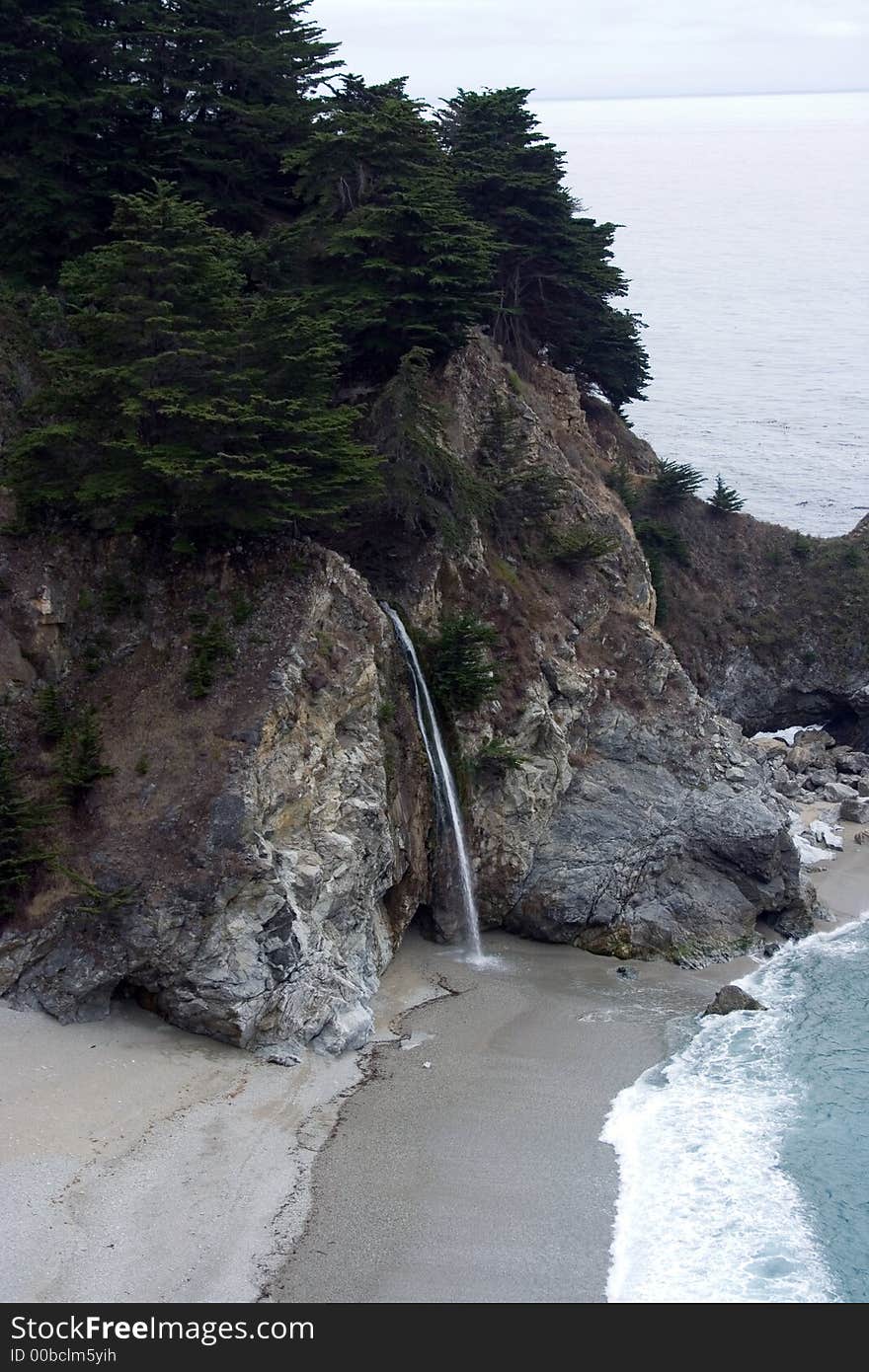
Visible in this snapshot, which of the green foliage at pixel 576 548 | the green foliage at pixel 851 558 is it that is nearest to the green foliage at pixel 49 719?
the green foliage at pixel 576 548

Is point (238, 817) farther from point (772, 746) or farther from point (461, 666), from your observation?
point (772, 746)

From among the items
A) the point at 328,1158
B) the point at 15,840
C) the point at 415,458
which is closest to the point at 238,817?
the point at 15,840

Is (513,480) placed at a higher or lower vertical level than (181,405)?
lower

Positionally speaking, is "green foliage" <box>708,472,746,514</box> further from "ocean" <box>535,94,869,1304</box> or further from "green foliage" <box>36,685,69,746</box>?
"green foliage" <box>36,685,69,746</box>

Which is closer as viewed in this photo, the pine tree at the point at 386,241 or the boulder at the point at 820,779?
the pine tree at the point at 386,241

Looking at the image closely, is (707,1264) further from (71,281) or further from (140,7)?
(140,7)

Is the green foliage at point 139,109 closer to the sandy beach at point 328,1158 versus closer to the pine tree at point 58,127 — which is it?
the pine tree at point 58,127
